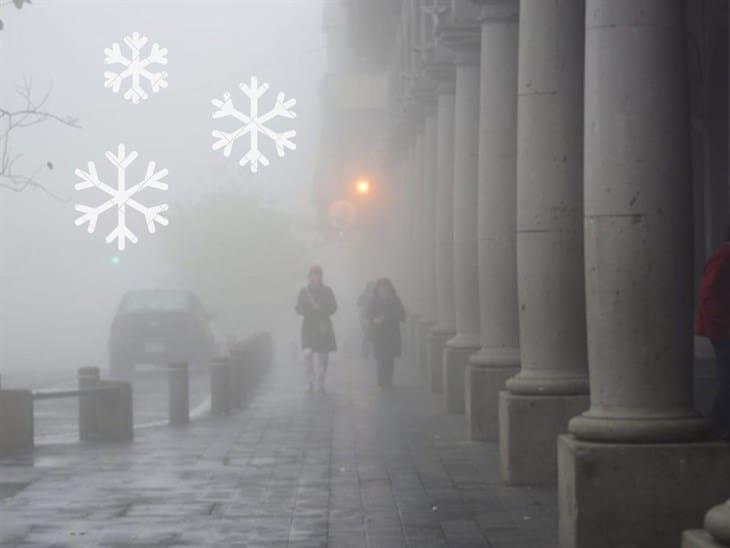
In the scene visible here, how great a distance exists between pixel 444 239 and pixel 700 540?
2100 cm

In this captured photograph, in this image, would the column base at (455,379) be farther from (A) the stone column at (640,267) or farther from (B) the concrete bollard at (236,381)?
(A) the stone column at (640,267)

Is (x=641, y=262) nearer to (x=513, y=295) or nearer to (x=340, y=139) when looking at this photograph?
(x=513, y=295)

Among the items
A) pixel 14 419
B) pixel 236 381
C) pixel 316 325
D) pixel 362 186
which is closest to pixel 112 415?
pixel 14 419

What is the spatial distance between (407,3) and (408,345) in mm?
6617

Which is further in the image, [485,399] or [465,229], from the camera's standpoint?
[465,229]

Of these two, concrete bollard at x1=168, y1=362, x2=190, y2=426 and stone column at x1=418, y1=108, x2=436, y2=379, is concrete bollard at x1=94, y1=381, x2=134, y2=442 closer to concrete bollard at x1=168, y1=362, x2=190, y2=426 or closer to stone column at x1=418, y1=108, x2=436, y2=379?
concrete bollard at x1=168, y1=362, x2=190, y2=426

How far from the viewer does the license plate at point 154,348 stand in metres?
37.2

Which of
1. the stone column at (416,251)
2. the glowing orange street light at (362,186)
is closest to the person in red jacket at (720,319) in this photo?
the stone column at (416,251)

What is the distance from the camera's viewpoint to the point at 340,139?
64.6 m

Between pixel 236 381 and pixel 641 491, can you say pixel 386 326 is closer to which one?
pixel 236 381

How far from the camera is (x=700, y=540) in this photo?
22.6 ft

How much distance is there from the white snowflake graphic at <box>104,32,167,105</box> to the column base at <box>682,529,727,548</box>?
9306mm

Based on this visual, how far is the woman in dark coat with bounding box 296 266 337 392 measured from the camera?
27.4 meters

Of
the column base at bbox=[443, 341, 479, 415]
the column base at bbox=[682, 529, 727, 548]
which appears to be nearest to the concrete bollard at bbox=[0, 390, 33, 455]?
the column base at bbox=[443, 341, 479, 415]
